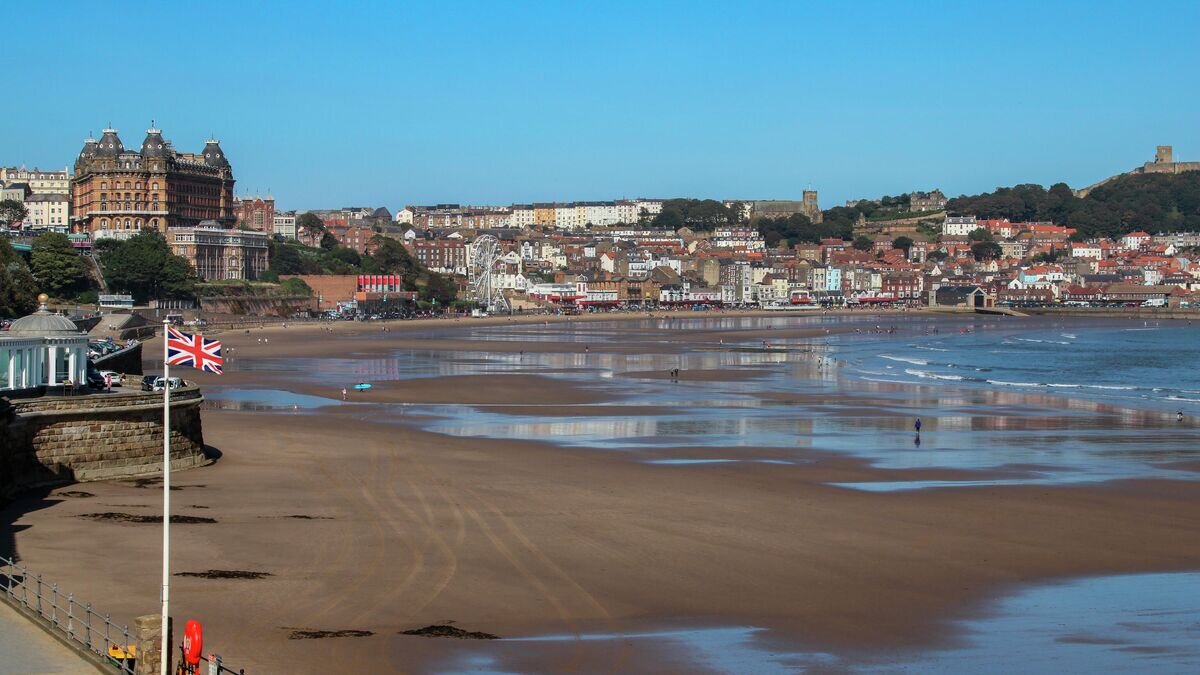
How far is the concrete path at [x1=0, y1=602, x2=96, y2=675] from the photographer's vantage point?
1045 centimetres

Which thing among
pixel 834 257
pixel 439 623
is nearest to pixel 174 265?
pixel 439 623

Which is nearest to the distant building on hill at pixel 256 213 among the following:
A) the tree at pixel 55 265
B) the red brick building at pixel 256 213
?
the red brick building at pixel 256 213

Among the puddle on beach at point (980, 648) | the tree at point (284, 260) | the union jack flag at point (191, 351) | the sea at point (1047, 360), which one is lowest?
the puddle on beach at point (980, 648)

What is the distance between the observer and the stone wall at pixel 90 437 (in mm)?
20328

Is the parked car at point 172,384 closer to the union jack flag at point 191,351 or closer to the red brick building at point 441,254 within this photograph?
the union jack flag at point 191,351

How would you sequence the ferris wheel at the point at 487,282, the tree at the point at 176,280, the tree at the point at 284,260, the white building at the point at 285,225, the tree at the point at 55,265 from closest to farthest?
the tree at the point at 55,265, the tree at the point at 176,280, the tree at the point at 284,260, the ferris wheel at the point at 487,282, the white building at the point at 285,225

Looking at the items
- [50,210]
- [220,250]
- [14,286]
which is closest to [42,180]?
[50,210]

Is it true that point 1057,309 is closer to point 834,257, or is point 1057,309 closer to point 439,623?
point 834,257

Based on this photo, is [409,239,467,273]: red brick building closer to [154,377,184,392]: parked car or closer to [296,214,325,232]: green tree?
[296,214,325,232]: green tree

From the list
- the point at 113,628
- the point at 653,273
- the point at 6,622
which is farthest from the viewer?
the point at 653,273

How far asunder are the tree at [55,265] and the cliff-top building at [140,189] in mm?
26357

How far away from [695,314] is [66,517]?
108 metres

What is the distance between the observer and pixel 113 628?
13.2 metres

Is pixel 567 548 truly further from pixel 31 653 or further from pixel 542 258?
pixel 542 258
